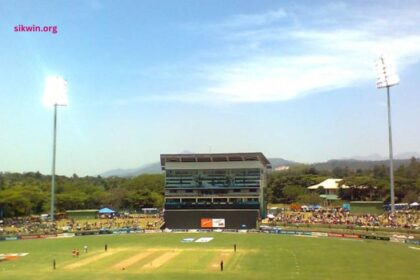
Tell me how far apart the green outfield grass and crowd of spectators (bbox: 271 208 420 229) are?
10.6 m

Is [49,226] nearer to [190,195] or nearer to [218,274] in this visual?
[190,195]

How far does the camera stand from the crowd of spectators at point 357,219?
252 ft

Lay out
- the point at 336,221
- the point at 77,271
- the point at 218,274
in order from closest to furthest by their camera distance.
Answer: the point at 218,274
the point at 77,271
the point at 336,221

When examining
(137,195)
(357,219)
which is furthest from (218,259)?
(137,195)

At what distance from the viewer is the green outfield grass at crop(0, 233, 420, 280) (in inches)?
1708

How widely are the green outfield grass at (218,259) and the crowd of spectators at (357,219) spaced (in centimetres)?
1055

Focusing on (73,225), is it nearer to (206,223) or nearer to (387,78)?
(206,223)

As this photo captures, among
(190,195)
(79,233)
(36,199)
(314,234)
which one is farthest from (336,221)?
(36,199)

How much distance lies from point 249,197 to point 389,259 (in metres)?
45.2

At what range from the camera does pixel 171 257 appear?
180 feet

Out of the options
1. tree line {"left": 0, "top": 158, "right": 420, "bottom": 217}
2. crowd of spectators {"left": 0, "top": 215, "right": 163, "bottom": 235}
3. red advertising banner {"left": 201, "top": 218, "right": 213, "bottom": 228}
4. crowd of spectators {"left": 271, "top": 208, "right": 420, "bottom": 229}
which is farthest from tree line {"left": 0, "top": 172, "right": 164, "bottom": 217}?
crowd of spectators {"left": 271, "top": 208, "right": 420, "bottom": 229}

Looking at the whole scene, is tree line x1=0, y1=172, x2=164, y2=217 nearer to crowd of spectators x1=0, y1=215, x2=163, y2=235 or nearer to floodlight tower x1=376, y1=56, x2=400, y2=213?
crowd of spectators x1=0, y1=215, x2=163, y2=235

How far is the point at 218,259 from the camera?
52281 mm

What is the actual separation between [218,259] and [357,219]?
39.3 m
